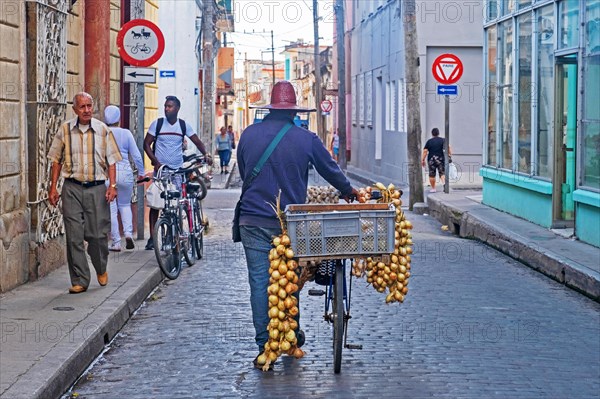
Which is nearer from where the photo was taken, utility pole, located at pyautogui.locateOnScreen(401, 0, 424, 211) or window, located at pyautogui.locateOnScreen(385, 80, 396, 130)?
utility pole, located at pyautogui.locateOnScreen(401, 0, 424, 211)

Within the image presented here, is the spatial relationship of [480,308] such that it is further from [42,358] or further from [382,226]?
[42,358]

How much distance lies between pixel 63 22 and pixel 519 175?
28.0 ft

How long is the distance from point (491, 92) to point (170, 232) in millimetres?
10091

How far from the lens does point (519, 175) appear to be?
1844 cm

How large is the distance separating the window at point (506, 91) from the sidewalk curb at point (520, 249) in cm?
131

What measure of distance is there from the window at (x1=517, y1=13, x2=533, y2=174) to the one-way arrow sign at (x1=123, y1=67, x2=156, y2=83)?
6.17 m

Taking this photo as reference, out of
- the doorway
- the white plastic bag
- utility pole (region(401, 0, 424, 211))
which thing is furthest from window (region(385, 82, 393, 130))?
the doorway

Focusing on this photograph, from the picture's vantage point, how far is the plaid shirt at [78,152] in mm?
10461

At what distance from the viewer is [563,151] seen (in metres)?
16.4

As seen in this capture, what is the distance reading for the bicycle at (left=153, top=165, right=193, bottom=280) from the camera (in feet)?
40.3

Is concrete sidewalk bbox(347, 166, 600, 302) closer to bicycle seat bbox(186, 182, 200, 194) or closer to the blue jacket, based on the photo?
bicycle seat bbox(186, 182, 200, 194)

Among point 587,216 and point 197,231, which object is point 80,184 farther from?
point 587,216

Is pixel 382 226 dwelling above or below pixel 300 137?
below

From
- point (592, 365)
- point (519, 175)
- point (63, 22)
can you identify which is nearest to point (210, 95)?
point (519, 175)
